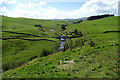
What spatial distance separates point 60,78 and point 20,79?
7.19 metres

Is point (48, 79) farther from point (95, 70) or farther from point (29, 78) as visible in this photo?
point (95, 70)

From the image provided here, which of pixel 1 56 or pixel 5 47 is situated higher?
pixel 5 47

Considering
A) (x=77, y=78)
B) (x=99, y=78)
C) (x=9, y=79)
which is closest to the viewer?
(x=99, y=78)

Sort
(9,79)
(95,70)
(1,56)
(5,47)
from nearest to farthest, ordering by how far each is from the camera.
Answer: (95,70), (9,79), (1,56), (5,47)

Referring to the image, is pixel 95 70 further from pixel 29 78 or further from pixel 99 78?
pixel 29 78

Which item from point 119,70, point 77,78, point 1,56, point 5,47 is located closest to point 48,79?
point 77,78

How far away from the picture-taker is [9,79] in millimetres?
16609

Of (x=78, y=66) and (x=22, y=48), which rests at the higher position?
(x=78, y=66)

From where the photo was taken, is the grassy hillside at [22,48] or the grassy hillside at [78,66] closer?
the grassy hillside at [78,66]

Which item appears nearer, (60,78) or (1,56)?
(60,78)

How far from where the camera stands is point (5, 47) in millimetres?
50969

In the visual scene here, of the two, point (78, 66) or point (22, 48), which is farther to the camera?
point (22, 48)

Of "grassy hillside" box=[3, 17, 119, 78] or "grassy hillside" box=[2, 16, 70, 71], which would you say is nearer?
"grassy hillside" box=[3, 17, 119, 78]

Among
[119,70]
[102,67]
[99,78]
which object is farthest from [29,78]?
[119,70]
